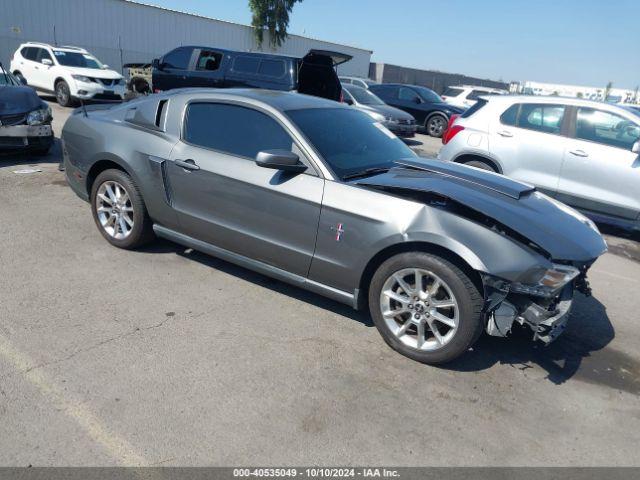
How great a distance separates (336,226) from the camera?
3.52m

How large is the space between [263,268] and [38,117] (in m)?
5.73

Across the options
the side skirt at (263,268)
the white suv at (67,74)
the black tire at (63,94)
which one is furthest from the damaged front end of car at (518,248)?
the black tire at (63,94)

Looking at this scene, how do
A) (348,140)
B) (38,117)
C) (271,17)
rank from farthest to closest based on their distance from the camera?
(271,17)
(38,117)
(348,140)

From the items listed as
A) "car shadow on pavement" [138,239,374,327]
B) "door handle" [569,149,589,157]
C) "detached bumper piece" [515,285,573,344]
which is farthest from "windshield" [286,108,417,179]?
"door handle" [569,149,589,157]

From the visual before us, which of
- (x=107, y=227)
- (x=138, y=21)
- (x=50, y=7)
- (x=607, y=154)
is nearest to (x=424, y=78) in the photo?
(x=138, y=21)

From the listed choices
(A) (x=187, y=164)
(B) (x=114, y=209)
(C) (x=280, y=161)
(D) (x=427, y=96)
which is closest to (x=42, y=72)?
(D) (x=427, y=96)

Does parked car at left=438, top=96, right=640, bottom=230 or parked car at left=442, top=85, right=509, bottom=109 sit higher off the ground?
parked car at left=442, top=85, right=509, bottom=109

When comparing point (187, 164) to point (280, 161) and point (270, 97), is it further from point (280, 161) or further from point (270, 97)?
point (280, 161)

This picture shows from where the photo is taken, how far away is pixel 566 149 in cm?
673

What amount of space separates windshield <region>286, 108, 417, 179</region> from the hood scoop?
234 millimetres

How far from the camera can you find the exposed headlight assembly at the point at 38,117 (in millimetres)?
7562

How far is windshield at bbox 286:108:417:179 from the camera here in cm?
383

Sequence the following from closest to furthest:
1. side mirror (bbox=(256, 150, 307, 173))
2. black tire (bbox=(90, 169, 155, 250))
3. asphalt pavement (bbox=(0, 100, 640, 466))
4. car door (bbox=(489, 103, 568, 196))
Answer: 1. asphalt pavement (bbox=(0, 100, 640, 466))
2. side mirror (bbox=(256, 150, 307, 173))
3. black tire (bbox=(90, 169, 155, 250))
4. car door (bbox=(489, 103, 568, 196))

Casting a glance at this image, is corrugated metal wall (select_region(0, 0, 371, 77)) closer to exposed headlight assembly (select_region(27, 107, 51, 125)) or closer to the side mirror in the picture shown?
exposed headlight assembly (select_region(27, 107, 51, 125))
